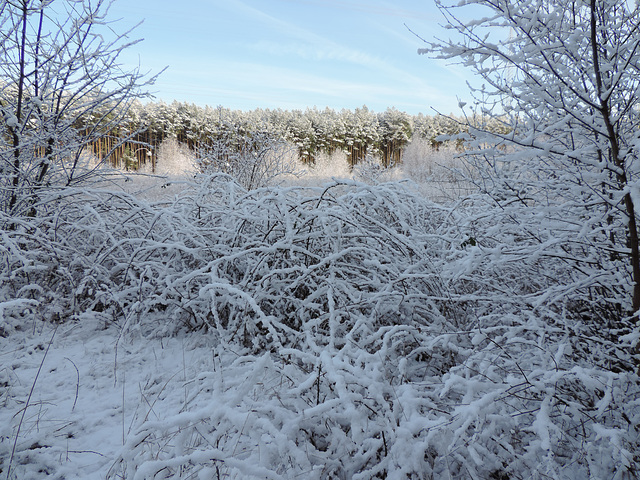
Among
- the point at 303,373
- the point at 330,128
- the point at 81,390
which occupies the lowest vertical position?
the point at 81,390

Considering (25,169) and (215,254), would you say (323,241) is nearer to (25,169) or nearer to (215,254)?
(215,254)

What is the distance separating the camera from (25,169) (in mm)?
3207

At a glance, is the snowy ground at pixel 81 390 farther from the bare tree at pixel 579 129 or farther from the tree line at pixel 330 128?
the tree line at pixel 330 128

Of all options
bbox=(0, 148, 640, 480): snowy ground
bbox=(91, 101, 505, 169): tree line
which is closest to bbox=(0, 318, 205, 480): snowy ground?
bbox=(0, 148, 640, 480): snowy ground

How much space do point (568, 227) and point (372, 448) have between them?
3.86 feet

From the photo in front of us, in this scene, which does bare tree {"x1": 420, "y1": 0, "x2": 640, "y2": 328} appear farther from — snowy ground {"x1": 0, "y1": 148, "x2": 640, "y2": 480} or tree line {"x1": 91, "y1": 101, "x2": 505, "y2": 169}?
tree line {"x1": 91, "y1": 101, "x2": 505, "y2": 169}

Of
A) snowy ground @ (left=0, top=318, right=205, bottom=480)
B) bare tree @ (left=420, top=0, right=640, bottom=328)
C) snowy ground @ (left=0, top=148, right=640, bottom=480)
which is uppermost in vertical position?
bare tree @ (left=420, top=0, right=640, bottom=328)

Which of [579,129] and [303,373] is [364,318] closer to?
[303,373]

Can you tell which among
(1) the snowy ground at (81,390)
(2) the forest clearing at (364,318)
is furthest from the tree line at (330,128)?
(1) the snowy ground at (81,390)

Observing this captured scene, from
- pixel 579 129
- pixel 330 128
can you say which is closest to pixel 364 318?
pixel 579 129

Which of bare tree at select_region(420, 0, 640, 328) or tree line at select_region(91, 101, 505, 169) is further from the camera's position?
tree line at select_region(91, 101, 505, 169)

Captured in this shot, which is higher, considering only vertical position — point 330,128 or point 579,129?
point 330,128

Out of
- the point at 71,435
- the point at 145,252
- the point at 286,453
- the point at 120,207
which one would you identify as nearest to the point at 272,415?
the point at 286,453

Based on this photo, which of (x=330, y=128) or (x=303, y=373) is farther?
(x=330, y=128)
